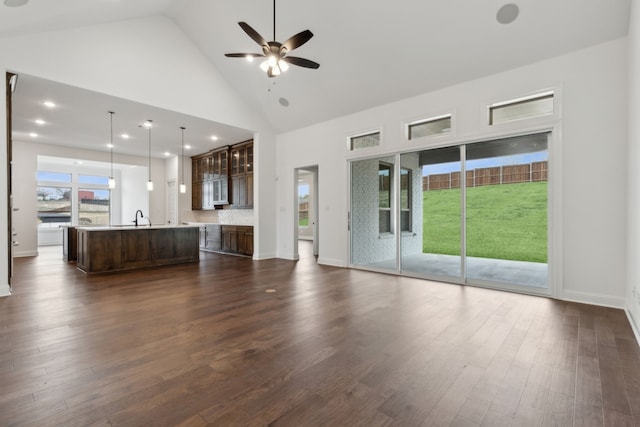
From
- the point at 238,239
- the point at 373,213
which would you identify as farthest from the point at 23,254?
the point at 373,213

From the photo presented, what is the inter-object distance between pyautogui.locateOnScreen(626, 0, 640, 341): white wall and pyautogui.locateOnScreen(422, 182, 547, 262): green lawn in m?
1.04

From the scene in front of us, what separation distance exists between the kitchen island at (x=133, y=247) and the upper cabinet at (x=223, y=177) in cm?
191

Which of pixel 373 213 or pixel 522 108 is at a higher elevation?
pixel 522 108

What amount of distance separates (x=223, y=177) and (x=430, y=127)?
20.7 feet

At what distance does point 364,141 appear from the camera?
6.26 m

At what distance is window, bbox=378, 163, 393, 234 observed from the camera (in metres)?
6.07

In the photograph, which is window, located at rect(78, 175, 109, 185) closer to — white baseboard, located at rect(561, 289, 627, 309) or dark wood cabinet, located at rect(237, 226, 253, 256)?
dark wood cabinet, located at rect(237, 226, 253, 256)

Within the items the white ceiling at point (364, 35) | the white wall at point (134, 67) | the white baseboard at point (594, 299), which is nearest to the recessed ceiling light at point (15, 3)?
the white ceiling at point (364, 35)

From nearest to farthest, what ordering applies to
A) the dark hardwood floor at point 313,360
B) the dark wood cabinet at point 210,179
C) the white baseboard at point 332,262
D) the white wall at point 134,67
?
the dark hardwood floor at point 313,360
the white wall at point 134,67
the white baseboard at point 332,262
the dark wood cabinet at point 210,179

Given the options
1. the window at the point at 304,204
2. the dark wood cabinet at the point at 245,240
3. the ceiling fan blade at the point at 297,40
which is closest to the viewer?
the ceiling fan blade at the point at 297,40

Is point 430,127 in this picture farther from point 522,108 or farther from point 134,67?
point 134,67

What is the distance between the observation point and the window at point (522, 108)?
13.6ft

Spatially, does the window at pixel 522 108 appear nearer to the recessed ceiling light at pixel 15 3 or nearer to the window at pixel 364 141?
the window at pixel 364 141

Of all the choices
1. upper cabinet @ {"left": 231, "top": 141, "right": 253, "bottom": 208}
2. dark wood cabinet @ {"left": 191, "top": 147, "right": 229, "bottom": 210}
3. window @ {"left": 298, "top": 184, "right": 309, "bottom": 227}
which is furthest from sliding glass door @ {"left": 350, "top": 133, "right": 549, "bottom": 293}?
window @ {"left": 298, "top": 184, "right": 309, "bottom": 227}
